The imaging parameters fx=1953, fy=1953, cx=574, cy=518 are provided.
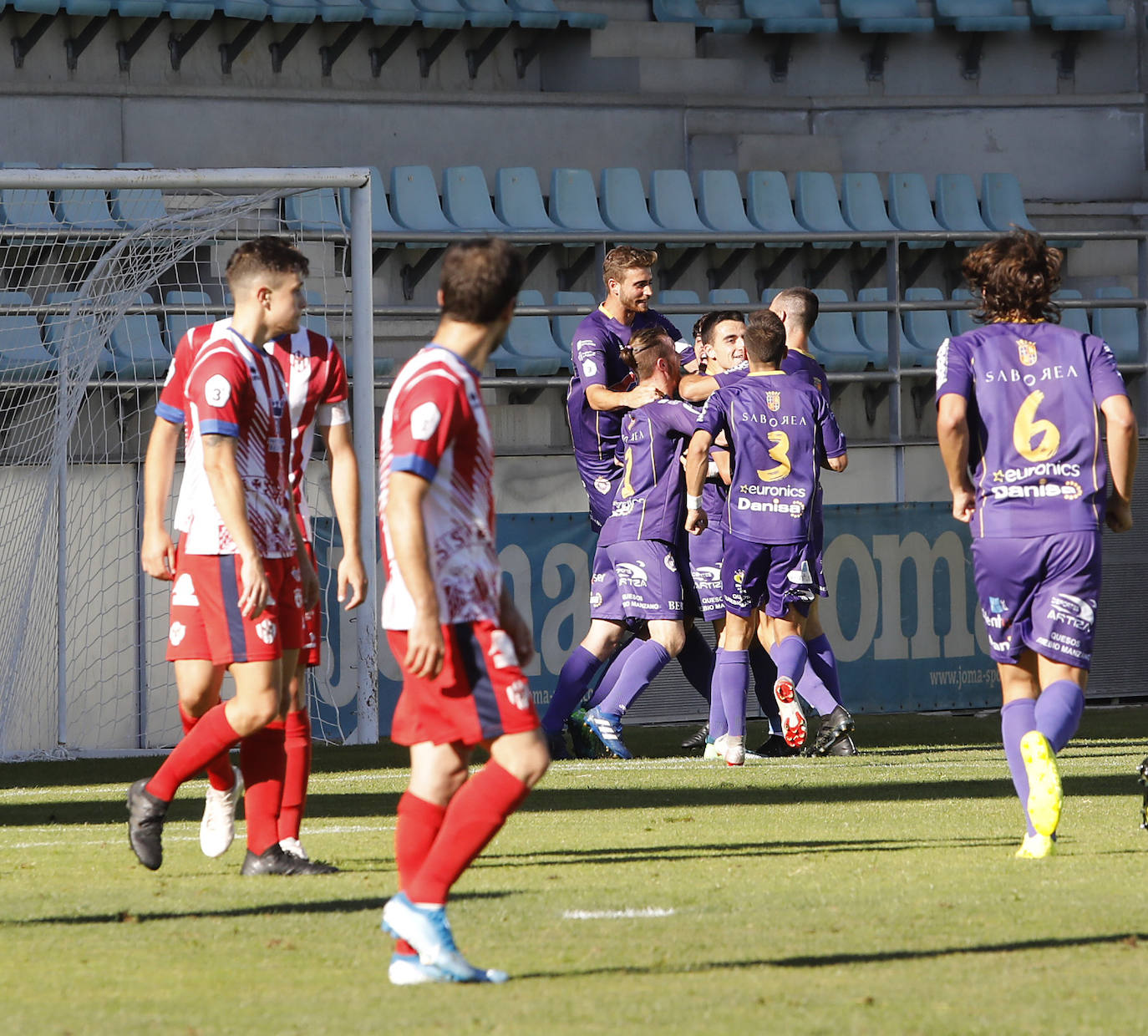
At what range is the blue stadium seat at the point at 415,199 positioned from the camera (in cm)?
1464

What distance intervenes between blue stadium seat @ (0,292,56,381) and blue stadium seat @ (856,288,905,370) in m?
6.33

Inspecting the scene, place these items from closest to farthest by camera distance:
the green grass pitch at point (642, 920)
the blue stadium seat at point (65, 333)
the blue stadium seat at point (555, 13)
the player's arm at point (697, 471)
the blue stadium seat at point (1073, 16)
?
the green grass pitch at point (642, 920) < the player's arm at point (697, 471) < the blue stadium seat at point (65, 333) < the blue stadium seat at point (555, 13) < the blue stadium seat at point (1073, 16)

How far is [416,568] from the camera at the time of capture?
3.77 meters

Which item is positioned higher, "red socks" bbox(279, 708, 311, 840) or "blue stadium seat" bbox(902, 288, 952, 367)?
"blue stadium seat" bbox(902, 288, 952, 367)

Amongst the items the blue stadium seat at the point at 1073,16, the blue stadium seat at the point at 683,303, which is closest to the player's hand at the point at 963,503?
the blue stadium seat at the point at 683,303

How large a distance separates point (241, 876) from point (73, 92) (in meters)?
11.1

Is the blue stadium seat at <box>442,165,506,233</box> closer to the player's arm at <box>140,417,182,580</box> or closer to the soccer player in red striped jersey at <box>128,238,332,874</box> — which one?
the player's arm at <box>140,417,182,580</box>

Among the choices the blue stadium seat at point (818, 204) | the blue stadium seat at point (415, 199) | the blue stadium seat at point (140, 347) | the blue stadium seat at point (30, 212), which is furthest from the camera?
the blue stadium seat at point (818, 204)

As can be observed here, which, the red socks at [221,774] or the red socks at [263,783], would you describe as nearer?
the red socks at [263,783]

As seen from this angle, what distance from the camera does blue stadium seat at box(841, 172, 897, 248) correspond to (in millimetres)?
15758

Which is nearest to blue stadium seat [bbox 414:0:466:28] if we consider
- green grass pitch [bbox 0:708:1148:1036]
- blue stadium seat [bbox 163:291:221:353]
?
blue stadium seat [bbox 163:291:221:353]

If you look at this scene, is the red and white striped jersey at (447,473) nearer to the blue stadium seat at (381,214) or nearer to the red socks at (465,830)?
the red socks at (465,830)

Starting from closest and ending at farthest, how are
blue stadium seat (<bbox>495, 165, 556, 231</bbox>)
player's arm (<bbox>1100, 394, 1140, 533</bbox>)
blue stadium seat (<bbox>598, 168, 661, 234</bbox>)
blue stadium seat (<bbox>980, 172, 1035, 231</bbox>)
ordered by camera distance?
1. player's arm (<bbox>1100, 394, 1140, 533</bbox>)
2. blue stadium seat (<bbox>495, 165, 556, 231</bbox>)
3. blue stadium seat (<bbox>598, 168, 661, 234</bbox>)
4. blue stadium seat (<bbox>980, 172, 1035, 231</bbox>)

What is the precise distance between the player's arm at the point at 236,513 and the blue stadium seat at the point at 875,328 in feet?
33.5
